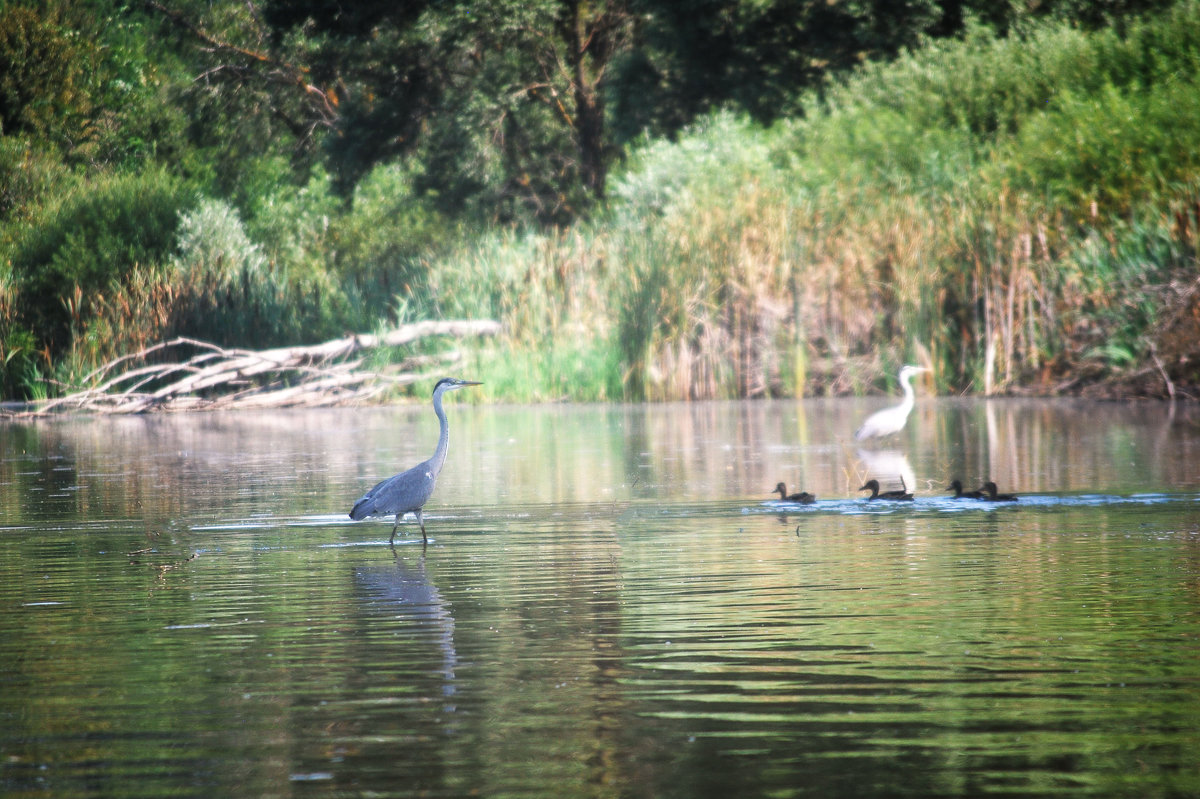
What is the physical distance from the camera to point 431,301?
2727 centimetres

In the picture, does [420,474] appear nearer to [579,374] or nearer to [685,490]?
[685,490]

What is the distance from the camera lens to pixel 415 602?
720 cm

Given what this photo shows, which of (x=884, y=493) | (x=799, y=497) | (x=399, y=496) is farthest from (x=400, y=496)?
(x=884, y=493)

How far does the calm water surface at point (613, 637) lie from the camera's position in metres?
4.53

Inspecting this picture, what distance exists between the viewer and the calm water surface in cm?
453

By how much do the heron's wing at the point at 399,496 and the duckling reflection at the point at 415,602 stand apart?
2.18ft

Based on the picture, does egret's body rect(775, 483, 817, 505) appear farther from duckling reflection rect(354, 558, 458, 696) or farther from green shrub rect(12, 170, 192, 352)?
green shrub rect(12, 170, 192, 352)

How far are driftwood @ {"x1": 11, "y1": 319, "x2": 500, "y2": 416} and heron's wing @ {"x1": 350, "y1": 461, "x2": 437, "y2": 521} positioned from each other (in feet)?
50.7

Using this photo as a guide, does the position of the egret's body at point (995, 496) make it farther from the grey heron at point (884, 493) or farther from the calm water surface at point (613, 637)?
the grey heron at point (884, 493)

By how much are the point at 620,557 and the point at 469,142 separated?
1078 inches

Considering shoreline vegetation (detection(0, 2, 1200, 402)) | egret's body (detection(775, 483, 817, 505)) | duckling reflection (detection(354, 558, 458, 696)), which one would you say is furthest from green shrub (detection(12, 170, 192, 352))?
duckling reflection (detection(354, 558, 458, 696))

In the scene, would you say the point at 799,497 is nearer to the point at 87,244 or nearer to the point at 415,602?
the point at 415,602

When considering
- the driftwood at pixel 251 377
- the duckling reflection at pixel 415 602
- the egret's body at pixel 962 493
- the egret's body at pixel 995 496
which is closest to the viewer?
the duckling reflection at pixel 415 602

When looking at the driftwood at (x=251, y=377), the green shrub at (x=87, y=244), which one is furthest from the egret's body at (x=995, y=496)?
the green shrub at (x=87, y=244)
